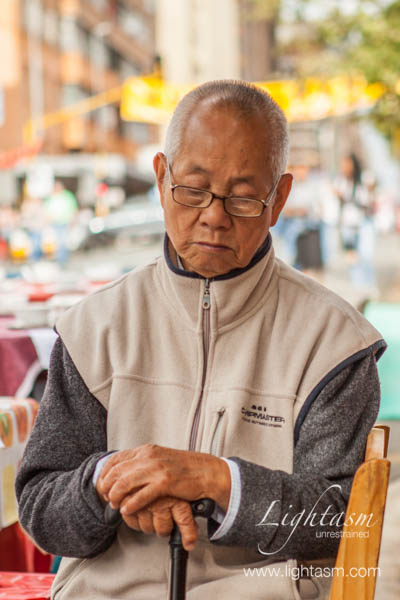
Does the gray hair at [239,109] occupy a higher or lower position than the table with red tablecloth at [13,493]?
higher

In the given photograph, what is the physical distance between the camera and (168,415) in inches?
74.7

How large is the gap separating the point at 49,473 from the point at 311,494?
21.0 inches

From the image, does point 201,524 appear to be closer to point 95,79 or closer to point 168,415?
point 168,415

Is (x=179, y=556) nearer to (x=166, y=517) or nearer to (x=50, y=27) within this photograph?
(x=166, y=517)

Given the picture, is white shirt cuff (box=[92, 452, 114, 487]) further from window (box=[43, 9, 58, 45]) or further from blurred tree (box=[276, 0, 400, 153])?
window (box=[43, 9, 58, 45])

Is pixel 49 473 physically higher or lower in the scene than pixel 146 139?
lower

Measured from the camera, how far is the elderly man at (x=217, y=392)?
179 centimetres

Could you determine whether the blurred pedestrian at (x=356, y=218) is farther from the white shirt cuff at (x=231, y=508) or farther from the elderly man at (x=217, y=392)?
the white shirt cuff at (x=231, y=508)

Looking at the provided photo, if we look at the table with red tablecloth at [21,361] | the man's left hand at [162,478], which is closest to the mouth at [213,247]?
the man's left hand at [162,478]

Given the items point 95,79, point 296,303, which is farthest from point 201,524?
point 95,79

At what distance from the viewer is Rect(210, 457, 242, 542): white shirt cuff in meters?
1.71

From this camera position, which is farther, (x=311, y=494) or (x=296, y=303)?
(x=296, y=303)

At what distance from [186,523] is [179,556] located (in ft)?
0.20

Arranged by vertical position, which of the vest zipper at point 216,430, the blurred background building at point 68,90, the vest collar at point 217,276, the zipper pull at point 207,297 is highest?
the blurred background building at point 68,90
